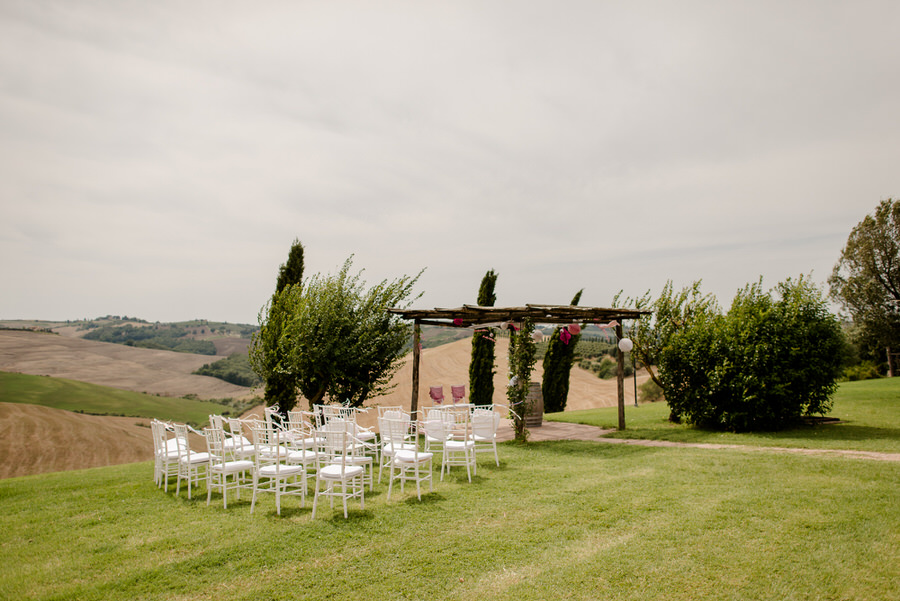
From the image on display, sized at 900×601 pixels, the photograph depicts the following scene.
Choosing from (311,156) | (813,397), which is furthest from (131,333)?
(813,397)

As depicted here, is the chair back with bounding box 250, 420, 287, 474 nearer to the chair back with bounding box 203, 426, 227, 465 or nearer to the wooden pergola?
the chair back with bounding box 203, 426, 227, 465

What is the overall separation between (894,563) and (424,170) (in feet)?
35.8

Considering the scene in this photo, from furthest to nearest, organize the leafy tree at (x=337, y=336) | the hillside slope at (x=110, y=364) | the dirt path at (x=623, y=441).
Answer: the hillside slope at (x=110, y=364) < the leafy tree at (x=337, y=336) < the dirt path at (x=623, y=441)

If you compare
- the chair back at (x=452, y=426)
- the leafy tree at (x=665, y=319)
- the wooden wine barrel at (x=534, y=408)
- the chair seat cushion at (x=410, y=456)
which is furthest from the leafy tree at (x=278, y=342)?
the leafy tree at (x=665, y=319)

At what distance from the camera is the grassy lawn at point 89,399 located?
2995 cm

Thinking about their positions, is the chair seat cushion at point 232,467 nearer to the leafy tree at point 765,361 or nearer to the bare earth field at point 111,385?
the bare earth field at point 111,385

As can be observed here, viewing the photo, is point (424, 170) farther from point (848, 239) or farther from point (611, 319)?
point (848, 239)

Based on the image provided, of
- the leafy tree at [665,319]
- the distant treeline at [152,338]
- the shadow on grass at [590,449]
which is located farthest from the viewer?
the distant treeline at [152,338]

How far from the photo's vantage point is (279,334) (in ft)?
45.4

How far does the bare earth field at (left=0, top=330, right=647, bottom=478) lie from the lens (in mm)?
16812

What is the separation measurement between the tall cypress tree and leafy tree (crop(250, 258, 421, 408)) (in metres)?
0.08

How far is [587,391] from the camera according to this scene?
26.8m

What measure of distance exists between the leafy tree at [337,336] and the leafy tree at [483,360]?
186 inches

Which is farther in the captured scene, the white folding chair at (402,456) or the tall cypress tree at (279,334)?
the tall cypress tree at (279,334)
